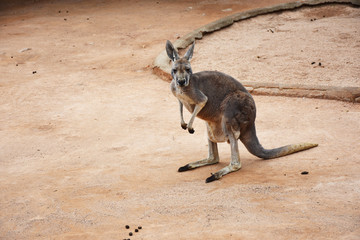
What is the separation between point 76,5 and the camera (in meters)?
15.9

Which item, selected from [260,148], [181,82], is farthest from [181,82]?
[260,148]

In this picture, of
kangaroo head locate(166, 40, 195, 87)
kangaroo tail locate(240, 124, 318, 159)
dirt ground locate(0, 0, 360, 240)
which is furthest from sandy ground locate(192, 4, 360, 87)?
kangaroo head locate(166, 40, 195, 87)

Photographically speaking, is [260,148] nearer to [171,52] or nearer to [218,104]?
[218,104]

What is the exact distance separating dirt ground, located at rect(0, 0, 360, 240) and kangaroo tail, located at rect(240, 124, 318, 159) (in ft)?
0.29

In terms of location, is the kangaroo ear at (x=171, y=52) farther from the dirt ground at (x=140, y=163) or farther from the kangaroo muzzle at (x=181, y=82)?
the dirt ground at (x=140, y=163)

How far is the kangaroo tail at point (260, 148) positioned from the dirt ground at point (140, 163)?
0.29ft

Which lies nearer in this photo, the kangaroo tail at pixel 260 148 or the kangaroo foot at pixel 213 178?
the kangaroo foot at pixel 213 178

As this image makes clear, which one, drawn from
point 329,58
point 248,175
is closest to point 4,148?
point 248,175

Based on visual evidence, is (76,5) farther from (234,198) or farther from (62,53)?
(234,198)

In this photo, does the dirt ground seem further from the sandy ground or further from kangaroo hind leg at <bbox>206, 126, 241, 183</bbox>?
the sandy ground

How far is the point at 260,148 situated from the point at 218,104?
2.21 ft

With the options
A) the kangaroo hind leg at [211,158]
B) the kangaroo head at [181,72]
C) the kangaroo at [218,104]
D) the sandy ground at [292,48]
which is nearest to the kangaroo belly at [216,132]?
the kangaroo at [218,104]

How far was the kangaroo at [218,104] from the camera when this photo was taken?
4859mm

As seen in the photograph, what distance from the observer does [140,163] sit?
549cm
